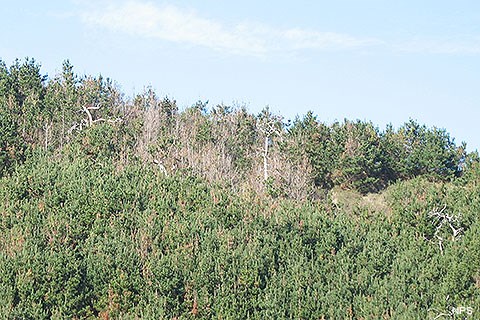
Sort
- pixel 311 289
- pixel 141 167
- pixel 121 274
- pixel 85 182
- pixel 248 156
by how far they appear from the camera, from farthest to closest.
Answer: pixel 248 156, pixel 141 167, pixel 85 182, pixel 311 289, pixel 121 274

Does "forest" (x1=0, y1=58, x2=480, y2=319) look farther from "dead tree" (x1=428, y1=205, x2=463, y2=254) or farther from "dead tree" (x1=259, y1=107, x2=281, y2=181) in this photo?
"dead tree" (x1=259, y1=107, x2=281, y2=181)

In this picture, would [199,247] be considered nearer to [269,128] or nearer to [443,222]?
[443,222]

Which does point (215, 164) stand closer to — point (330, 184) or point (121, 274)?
point (330, 184)

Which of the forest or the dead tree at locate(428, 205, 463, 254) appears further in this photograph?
the dead tree at locate(428, 205, 463, 254)

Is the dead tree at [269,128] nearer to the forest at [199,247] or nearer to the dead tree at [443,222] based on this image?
the forest at [199,247]

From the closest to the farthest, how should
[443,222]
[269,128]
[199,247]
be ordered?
[199,247], [443,222], [269,128]

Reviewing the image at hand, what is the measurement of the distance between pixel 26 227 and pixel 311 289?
750 centimetres

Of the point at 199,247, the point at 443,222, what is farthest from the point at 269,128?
the point at 199,247

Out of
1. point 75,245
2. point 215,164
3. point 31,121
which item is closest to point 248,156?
point 215,164

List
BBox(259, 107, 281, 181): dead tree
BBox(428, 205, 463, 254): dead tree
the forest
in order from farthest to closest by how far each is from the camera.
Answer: BBox(259, 107, 281, 181): dead tree → BBox(428, 205, 463, 254): dead tree → the forest

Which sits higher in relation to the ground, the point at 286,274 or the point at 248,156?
the point at 248,156

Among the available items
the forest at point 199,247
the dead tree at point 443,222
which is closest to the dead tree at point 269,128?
the forest at point 199,247

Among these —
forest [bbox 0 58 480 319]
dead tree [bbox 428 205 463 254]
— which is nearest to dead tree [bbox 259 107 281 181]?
forest [bbox 0 58 480 319]

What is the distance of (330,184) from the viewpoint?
113 feet
